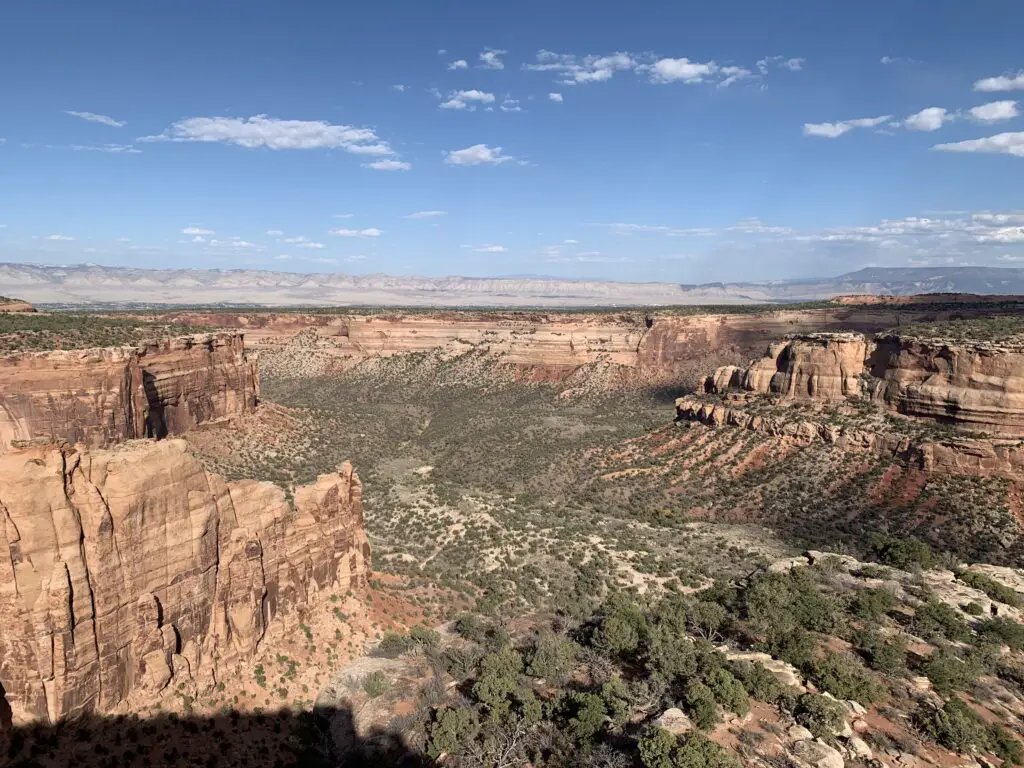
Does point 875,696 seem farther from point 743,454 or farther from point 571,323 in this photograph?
point 571,323

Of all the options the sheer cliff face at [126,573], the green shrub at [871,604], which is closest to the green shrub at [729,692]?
the green shrub at [871,604]

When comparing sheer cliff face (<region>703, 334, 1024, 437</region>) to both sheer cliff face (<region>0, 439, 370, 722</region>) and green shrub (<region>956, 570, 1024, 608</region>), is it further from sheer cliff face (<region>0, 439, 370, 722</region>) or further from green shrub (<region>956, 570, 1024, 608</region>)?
sheer cliff face (<region>0, 439, 370, 722</region>)

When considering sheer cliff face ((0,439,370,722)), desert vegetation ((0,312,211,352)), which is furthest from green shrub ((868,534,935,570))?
desert vegetation ((0,312,211,352))

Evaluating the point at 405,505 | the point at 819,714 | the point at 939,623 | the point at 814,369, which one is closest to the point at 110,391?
the point at 405,505

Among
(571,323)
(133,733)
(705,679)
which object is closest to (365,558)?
(133,733)

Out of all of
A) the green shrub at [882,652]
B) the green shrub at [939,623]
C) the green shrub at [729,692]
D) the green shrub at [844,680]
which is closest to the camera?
the green shrub at [729,692]

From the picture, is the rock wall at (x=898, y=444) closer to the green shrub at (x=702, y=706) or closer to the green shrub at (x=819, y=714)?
the green shrub at (x=819, y=714)
